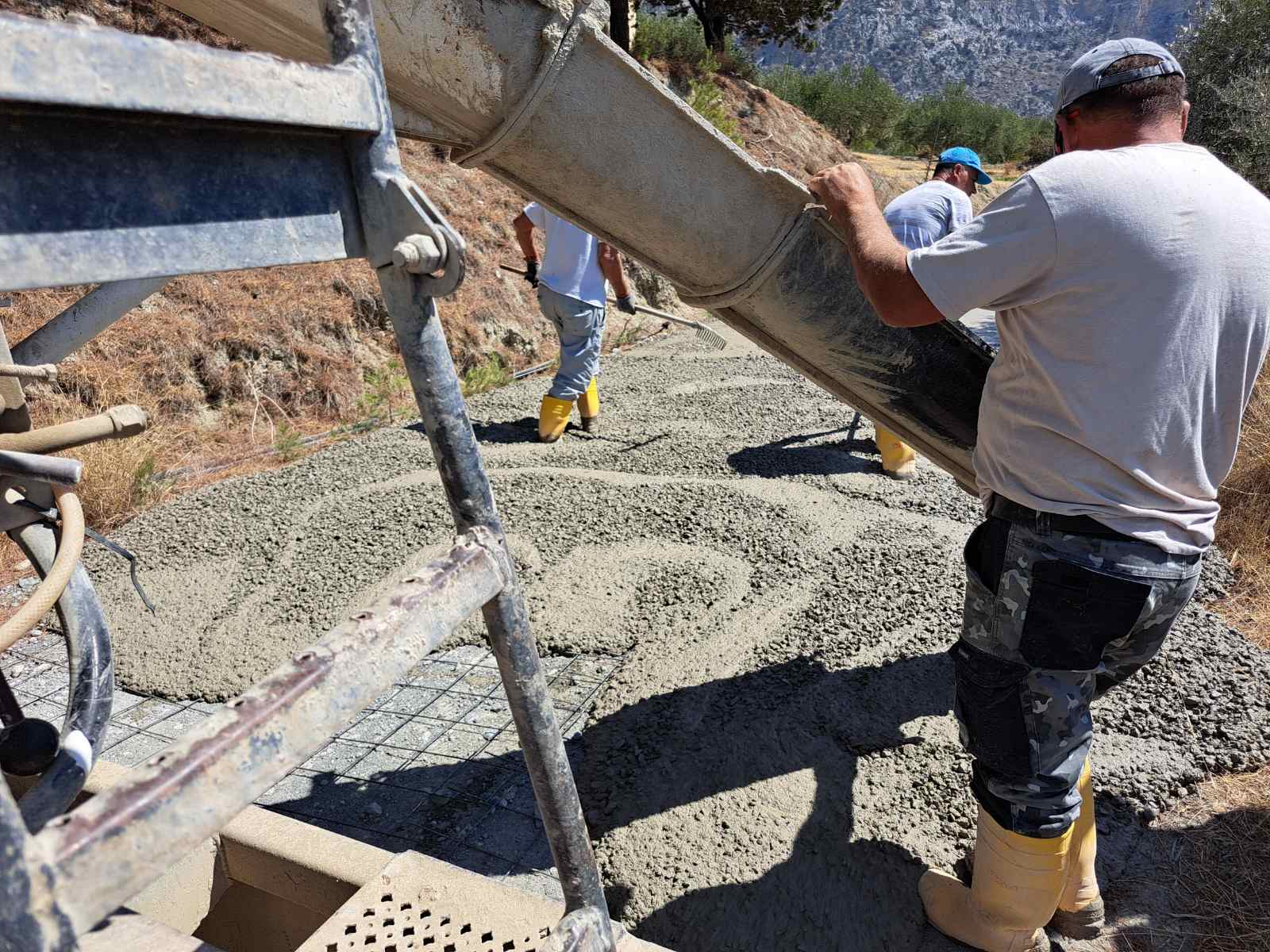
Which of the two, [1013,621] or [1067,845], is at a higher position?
[1013,621]

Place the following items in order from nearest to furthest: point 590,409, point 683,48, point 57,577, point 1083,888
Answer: point 57,577, point 1083,888, point 590,409, point 683,48

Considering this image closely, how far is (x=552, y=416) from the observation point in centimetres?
554

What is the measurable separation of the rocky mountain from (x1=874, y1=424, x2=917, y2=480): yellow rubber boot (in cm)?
11937

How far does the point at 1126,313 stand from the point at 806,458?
375 cm

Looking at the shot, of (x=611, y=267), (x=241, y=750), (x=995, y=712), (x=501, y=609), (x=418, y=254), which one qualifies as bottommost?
(x=995, y=712)

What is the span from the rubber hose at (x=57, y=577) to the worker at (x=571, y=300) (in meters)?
4.08

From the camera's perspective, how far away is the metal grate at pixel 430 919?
1.48m

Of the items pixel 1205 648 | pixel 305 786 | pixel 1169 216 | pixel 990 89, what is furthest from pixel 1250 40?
pixel 990 89

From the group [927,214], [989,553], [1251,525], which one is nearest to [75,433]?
[989,553]

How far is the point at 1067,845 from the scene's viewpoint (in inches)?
69.2

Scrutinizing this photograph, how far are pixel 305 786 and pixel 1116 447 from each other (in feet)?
8.40

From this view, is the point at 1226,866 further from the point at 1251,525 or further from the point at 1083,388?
the point at 1251,525

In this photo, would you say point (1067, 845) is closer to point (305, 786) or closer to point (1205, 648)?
point (1205, 648)

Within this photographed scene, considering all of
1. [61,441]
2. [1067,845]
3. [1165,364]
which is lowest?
[1067,845]
